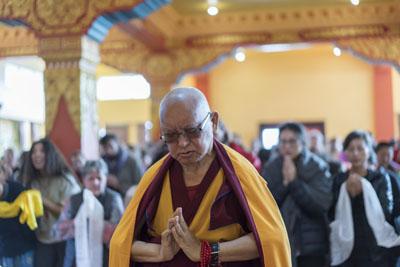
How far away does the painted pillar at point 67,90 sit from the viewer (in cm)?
585

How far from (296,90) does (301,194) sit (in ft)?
41.0

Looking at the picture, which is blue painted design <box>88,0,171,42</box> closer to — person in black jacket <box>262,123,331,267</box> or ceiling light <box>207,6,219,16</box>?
person in black jacket <box>262,123,331,267</box>

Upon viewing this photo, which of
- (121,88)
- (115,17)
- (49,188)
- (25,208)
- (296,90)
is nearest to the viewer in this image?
(25,208)

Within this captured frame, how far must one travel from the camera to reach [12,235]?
376 cm

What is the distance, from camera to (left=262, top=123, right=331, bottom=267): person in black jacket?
11.9 feet

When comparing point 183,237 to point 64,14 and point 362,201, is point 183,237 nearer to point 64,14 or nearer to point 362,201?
point 362,201

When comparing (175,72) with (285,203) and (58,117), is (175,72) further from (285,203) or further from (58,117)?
(285,203)

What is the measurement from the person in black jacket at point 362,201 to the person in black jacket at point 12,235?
76.1 inches

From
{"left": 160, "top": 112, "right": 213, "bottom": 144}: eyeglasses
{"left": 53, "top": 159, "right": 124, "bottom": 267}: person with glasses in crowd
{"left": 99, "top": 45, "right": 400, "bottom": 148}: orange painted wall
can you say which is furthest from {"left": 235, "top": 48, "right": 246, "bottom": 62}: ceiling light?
{"left": 160, "top": 112, "right": 213, "bottom": 144}: eyeglasses

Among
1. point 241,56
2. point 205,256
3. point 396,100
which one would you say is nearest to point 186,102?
point 205,256

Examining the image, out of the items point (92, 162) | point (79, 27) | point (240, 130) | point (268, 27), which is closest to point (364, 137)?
point (92, 162)

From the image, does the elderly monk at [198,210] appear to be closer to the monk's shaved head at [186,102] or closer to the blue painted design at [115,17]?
the monk's shaved head at [186,102]

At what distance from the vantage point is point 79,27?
5.78 meters

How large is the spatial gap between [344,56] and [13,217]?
43.1 ft
